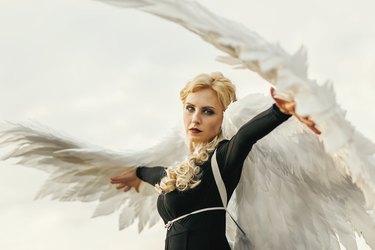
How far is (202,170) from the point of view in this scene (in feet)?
11.7

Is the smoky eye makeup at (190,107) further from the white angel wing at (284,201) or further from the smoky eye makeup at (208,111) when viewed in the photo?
the white angel wing at (284,201)

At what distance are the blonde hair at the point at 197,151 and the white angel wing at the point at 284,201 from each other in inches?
4.7

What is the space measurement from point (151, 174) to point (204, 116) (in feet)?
2.18

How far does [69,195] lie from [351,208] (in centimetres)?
196

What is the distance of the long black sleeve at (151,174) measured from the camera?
4054 mm

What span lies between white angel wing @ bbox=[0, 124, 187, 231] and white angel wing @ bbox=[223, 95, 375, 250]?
744mm

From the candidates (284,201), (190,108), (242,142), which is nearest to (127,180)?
(190,108)

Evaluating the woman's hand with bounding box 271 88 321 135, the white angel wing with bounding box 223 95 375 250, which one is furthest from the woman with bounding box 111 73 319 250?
the woman's hand with bounding box 271 88 321 135

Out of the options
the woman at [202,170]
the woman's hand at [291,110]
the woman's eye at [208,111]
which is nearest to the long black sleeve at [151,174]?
the woman at [202,170]

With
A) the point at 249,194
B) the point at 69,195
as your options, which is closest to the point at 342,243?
the point at 249,194

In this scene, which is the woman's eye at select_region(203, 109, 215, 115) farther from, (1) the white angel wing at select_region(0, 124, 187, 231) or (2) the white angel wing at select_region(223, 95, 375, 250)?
(1) the white angel wing at select_region(0, 124, 187, 231)

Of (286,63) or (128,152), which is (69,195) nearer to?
(128,152)

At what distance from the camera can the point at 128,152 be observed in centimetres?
436

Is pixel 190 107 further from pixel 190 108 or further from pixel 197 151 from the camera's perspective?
pixel 197 151
